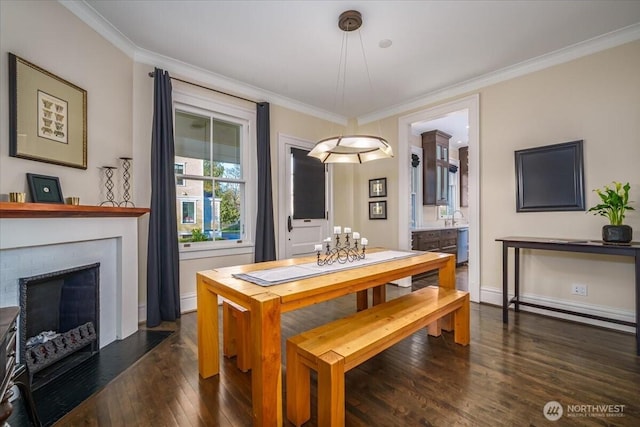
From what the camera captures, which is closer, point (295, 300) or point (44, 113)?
point (295, 300)

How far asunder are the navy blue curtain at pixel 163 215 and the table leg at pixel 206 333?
47.1 inches

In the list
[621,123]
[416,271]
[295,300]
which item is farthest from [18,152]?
[621,123]

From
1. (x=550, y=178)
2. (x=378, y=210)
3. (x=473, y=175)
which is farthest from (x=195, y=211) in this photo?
(x=550, y=178)

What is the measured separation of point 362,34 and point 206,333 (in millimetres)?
2905

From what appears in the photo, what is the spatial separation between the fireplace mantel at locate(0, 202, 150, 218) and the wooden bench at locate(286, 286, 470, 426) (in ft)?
5.79

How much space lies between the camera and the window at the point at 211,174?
3.38 m

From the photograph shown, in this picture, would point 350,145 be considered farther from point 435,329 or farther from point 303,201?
point 303,201

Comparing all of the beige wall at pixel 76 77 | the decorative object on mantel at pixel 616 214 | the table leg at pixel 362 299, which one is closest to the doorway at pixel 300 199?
the table leg at pixel 362 299

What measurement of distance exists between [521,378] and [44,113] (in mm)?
3929

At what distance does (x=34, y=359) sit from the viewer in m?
1.96

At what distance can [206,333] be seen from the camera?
2043 mm

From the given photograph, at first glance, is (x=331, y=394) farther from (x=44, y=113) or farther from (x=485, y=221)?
(x=485, y=221)

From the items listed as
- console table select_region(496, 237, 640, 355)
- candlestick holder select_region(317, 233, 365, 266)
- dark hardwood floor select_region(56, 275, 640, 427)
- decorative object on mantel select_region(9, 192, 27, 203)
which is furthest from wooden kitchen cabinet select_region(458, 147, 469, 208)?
decorative object on mantel select_region(9, 192, 27, 203)

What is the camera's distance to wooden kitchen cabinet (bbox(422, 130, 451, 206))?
19.2 feet
